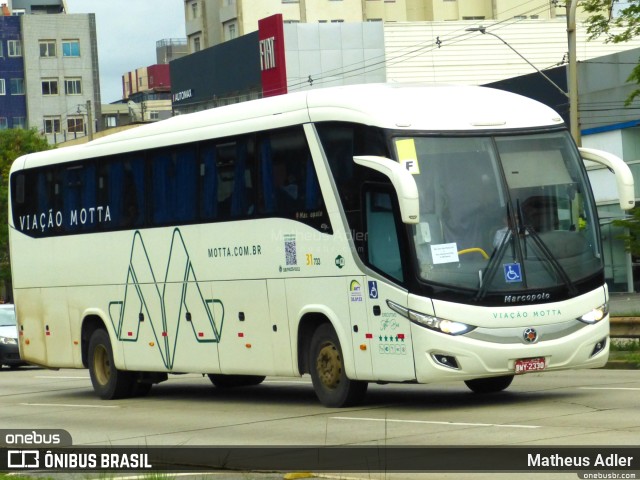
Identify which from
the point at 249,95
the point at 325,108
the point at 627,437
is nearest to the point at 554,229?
the point at 325,108

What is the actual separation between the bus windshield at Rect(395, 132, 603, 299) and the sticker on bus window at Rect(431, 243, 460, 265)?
0.01 metres

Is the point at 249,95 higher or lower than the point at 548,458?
higher

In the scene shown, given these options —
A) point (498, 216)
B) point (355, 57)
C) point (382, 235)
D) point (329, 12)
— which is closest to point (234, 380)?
point (382, 235)

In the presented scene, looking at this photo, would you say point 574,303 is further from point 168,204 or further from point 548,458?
point 168,204

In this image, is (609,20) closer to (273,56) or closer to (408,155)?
(408,155)

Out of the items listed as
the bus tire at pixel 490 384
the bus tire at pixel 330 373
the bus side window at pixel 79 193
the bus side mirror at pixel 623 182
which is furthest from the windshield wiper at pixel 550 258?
the bus side window at pixel 79 193

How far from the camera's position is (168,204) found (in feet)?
63.9

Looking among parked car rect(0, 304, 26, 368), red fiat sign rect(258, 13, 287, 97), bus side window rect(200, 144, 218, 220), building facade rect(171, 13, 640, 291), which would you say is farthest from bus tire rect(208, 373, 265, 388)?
red fiat sign rect(258, 13, 287, 97)

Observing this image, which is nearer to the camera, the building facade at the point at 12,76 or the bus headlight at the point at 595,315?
the bus headlight at the point at 595,315

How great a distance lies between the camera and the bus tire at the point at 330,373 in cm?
1633

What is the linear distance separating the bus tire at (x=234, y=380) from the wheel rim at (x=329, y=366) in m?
5.03

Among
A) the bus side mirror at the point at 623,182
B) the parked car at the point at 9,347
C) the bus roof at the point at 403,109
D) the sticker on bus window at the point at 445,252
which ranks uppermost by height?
the bus roof at the point at 403,109

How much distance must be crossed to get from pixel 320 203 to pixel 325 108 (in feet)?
3.60

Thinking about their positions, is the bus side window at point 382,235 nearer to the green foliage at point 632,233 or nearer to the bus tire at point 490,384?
the bus tire at point 490,384
